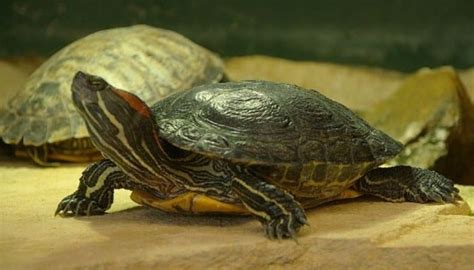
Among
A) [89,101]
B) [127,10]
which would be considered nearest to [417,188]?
[89,101]

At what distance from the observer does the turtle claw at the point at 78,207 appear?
2928 mm

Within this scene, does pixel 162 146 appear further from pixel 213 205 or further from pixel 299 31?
pixel 299 31

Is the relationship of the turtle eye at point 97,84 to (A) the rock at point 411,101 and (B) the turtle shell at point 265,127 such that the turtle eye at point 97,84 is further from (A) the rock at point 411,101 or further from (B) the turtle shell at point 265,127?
(A) the rock at point 411,101

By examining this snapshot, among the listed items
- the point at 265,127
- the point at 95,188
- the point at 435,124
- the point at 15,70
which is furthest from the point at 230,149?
the point at 15,70

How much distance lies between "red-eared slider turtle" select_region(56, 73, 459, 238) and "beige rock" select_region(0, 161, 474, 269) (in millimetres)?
92

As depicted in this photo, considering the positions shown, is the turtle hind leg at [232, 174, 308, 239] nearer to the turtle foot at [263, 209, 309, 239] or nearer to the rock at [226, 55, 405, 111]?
the turtle foot at [263, 209, 309, 239]

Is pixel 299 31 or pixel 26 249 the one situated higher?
pixel 299 31

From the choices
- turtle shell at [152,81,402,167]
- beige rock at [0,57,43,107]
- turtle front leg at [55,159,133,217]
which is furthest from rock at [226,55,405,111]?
turtle front leg at [55,159,133,217]

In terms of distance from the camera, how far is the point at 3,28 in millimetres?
6285

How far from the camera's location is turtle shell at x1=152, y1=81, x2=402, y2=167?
8.59 feet

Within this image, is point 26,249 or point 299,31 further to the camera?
point 299,31

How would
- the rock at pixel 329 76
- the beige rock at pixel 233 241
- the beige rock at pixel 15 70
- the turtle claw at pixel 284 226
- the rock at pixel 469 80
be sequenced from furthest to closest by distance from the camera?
the beige rock at pixel 15 70, the rock at pixel 329 76, the rock at pixel 469 80, the turtle claw at pixel 284 226, the beige rock at pixel 233 241

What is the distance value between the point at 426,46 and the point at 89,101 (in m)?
4.16

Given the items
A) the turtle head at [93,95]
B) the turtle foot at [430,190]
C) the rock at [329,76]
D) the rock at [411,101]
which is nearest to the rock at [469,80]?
the rock at [411,101]
